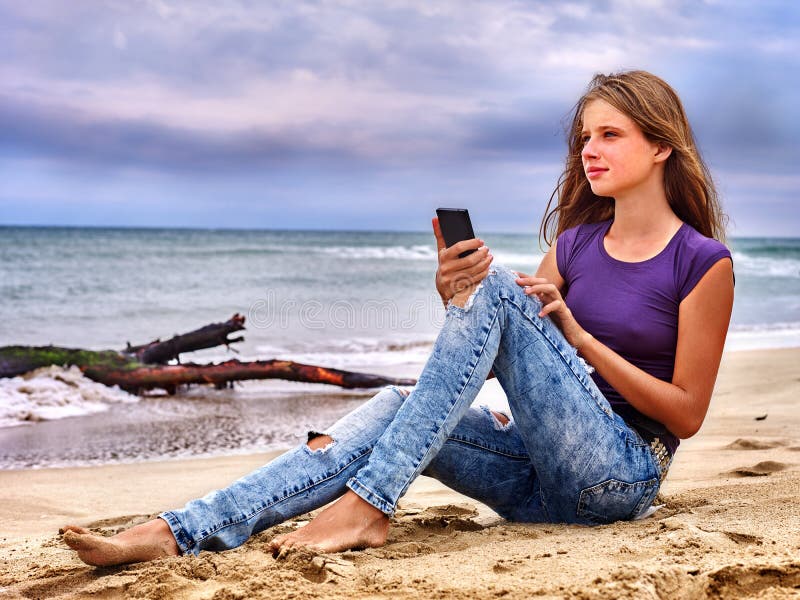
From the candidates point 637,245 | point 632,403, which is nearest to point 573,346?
point 632,403

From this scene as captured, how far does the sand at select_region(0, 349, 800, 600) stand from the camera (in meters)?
1.81

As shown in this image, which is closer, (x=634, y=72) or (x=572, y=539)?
(x=572, y=539)

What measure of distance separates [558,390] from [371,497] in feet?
2.06

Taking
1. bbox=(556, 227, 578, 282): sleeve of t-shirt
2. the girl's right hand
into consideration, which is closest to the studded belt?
bbox=(556, 227, 578, 282): sleeve of t-shirt

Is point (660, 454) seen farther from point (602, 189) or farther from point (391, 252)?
point (391, 252)

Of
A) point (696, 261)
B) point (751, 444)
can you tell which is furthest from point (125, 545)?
point (751, 444)

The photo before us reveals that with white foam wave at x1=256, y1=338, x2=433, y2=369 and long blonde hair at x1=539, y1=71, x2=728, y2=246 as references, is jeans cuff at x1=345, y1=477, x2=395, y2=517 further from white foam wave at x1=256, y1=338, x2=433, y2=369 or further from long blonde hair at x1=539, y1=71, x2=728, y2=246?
white foam wave at x1=256, y1=338, x2=433, y2=369

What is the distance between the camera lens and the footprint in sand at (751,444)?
12.5 feet

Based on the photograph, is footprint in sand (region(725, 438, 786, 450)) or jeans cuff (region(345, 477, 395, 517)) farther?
footprint in sand (region(725, 438, 786, 450))

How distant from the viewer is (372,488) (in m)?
2.17

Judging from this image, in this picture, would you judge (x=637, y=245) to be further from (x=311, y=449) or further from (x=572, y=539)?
(x=311, y=449)

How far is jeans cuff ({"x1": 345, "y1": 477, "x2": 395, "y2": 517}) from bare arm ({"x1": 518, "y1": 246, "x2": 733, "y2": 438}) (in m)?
0.73

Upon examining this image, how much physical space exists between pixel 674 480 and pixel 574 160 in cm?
151

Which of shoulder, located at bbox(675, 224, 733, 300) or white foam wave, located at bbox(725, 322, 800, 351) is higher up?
shoulder, located at bbox(675, 224, 733, 300)
